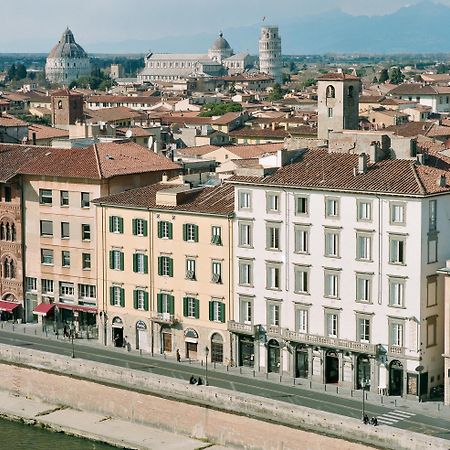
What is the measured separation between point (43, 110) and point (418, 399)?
15289 centimetres

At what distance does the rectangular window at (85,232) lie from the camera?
6631cm

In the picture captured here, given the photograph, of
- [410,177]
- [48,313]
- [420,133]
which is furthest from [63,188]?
[420,133]

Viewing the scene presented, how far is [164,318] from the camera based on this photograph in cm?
6147

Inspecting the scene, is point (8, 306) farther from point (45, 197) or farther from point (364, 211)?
point (364, 211)

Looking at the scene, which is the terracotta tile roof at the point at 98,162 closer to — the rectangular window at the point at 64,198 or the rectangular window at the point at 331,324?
the rectangular window at the point at 64,198

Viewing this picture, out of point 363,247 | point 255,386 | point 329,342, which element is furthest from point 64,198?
point 363,247

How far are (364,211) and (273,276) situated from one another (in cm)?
557

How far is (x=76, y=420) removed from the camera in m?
57.3

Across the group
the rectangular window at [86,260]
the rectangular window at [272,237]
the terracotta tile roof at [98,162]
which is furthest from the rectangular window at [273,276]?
the rectangular window at [86,260]

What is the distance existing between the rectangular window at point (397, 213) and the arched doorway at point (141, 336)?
48.5 feet

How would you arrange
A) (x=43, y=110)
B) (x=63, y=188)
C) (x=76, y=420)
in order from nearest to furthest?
(x=76, y=420)
(x=63, y=188)
(x=43, y=110)

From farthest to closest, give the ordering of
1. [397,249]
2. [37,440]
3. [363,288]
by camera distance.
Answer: [37,440]
[363,288]
[397,249]

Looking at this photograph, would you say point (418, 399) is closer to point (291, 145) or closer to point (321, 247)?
point (321, 247)

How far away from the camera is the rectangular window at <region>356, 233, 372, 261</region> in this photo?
177 feet
